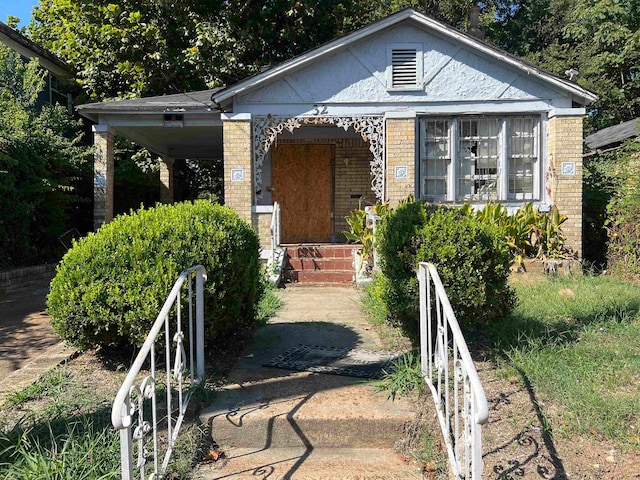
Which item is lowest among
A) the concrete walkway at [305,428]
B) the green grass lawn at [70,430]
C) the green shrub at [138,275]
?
the concrete walkway at [305,428]

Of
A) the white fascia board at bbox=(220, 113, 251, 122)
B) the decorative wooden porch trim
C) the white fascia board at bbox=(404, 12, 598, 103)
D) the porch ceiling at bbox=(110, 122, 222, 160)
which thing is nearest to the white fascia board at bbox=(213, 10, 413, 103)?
the white fascia board at bbox=(220, 113, 251, 122)

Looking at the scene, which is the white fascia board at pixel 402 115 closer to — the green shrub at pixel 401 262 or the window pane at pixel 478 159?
the window pane at pixel 478 159

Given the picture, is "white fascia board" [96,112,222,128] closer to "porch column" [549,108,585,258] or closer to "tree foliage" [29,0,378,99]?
"tree foliage" [29,0,378,99]

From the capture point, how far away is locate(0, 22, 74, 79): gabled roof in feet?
45.0

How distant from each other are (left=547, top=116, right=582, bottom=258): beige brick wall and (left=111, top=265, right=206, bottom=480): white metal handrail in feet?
27.4

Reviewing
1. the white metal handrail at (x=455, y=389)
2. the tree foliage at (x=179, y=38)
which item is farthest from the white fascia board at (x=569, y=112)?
the tree foliage at (x=179, y=38)

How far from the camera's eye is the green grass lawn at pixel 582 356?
129 inches

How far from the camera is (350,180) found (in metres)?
13.1

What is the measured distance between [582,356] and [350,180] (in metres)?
9.31

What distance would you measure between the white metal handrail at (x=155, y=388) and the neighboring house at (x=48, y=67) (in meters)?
13.1

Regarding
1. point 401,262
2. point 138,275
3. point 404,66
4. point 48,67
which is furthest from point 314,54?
point 48,67

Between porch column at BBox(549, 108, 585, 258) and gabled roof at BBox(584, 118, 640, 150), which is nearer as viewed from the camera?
porch column at BBox(549, 108, 585, 258)

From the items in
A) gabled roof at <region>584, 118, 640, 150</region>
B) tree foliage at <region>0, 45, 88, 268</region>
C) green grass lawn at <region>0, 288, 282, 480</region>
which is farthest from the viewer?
gabled roof at <region>584, 118, 640, 150</region>

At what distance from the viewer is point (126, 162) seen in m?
15.5
